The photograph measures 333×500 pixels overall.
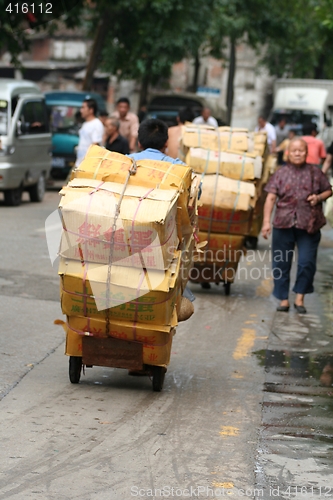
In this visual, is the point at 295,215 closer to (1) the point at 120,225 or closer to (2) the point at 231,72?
(1) the point at 120,225

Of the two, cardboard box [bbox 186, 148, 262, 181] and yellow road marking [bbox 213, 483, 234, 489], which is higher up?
cardboard box [bbox 186, 148, 262, 181]

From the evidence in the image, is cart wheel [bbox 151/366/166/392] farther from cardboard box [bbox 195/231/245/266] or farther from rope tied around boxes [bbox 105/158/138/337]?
cardboard box [bbox 195/231/245/266]

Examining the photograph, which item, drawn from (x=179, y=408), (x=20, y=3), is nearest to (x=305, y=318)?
(x=179, y=408)

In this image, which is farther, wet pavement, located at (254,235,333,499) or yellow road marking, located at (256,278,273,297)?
yellow road marking, located at (256,278,273,297)

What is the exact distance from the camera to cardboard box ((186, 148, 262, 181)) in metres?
9.70

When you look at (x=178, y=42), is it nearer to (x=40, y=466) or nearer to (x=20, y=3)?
(x=20, y=3)

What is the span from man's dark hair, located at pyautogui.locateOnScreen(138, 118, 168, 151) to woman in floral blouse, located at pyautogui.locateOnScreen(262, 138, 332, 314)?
2.61 metres

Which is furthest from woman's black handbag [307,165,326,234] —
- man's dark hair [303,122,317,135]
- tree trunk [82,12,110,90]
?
tree trunk [82,12,110,90]

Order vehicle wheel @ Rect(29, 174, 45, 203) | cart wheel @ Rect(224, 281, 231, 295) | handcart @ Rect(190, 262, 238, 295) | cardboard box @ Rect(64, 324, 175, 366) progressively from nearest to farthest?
cardboard box @ Rect(64, 324, 175, 366) → handcart @ Rect(190, 262, 238, 295) → cart wheel @ Rect(224, 281, 231, 295) → vehicle wheel @ Rect(29, 174, 45, 203)

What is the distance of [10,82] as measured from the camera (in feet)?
59.3

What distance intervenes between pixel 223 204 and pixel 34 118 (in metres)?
9.90

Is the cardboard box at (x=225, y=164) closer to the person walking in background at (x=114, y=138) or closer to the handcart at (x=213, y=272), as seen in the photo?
the handcart at (x=213, y=272)

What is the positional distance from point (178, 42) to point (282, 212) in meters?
23.6

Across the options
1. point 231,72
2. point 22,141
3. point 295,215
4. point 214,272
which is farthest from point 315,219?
point 231,72
